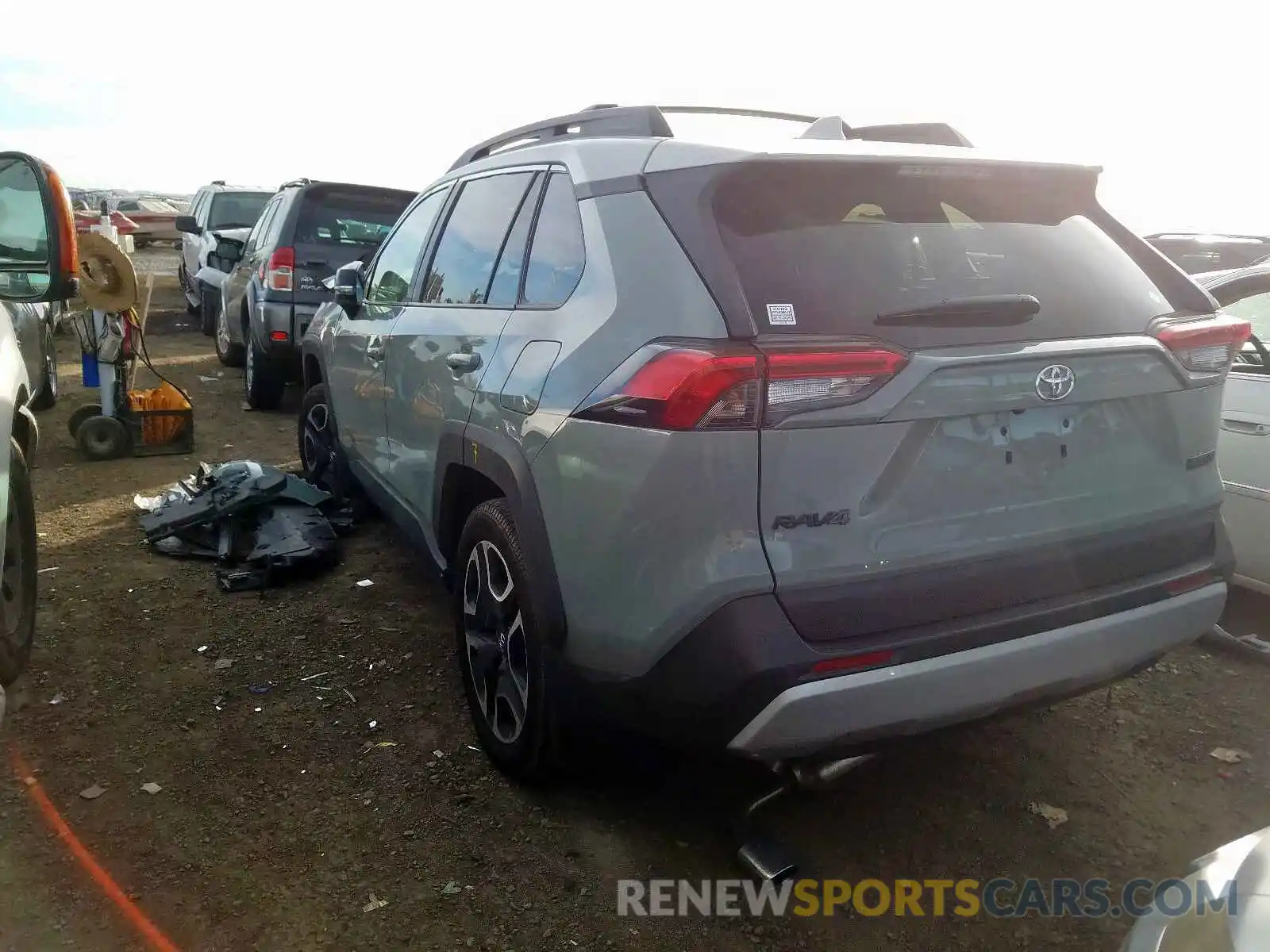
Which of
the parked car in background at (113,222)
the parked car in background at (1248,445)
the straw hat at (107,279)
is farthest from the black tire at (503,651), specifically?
the parked car in background at (113,222)

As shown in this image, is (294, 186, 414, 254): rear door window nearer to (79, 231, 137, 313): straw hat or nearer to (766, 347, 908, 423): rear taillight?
(79, 231, 137, 313): straw hat

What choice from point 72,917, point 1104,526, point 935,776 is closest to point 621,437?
point 1104,526

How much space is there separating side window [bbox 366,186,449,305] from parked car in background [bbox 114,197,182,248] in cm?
2782

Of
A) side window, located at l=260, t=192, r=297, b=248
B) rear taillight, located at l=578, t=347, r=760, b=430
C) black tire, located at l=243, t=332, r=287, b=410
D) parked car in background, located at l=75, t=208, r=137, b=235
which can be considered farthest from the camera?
black tire, located at l=243, t=332, r=287, b=410

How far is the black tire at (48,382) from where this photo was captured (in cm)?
796

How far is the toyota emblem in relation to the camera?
7.70 ft

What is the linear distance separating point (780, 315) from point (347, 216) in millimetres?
6986

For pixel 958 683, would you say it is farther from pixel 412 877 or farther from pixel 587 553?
pixel 412 877

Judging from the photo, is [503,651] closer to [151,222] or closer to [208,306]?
[208,306]

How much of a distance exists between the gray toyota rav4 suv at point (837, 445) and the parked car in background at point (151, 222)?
99.4 ft

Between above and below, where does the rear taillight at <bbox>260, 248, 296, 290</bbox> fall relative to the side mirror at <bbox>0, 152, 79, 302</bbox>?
below

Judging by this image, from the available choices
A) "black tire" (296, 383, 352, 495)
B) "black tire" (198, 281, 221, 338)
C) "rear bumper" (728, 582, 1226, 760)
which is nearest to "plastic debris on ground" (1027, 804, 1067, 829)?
"rear bumper" (728, 582, 1226, 760)

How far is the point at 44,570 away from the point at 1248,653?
5.50m

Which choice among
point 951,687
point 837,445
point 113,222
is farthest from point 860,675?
point 113,222
